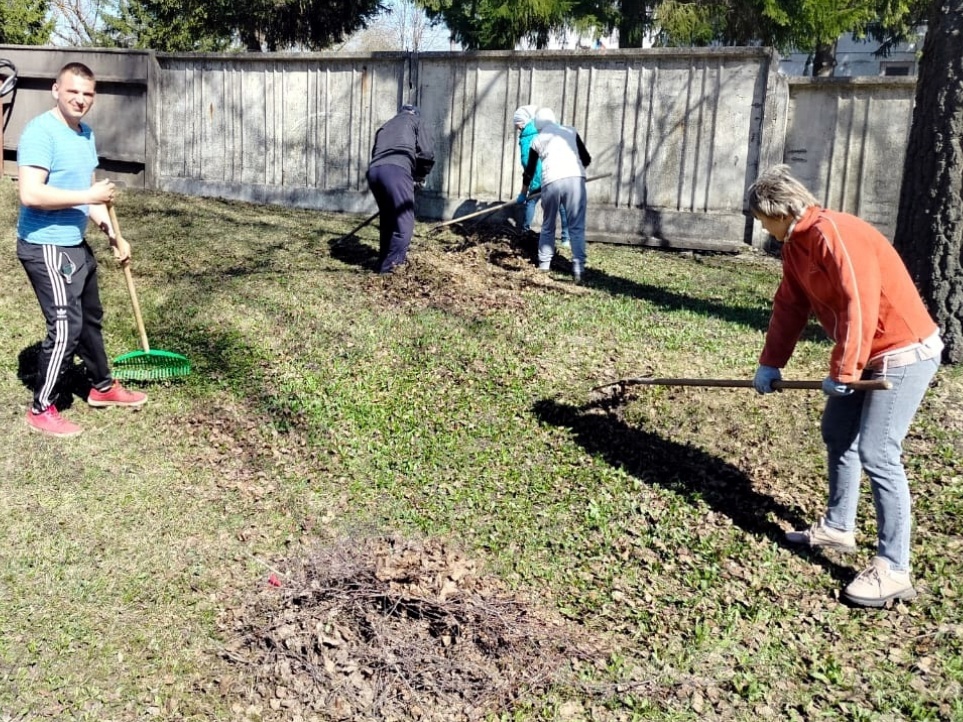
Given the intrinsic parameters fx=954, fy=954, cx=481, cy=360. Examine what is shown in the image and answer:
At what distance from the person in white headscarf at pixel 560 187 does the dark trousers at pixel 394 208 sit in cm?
128

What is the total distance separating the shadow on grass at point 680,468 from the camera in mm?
4922

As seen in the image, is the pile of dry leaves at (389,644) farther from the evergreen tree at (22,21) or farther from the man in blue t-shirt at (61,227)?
the evergreen tree at (22,21)

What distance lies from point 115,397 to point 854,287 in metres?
4.42

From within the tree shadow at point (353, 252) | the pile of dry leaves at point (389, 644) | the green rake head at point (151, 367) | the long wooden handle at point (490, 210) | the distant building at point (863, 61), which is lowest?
the pile of dry leaves at point (389, 644)

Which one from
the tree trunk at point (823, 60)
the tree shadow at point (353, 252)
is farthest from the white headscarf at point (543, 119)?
the tree trunk at point (823, 60)

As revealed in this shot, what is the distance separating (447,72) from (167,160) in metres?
4.25

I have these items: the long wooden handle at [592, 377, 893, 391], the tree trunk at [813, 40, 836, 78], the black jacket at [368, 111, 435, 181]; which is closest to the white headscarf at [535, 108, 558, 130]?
the black jacket at [368, 111, 435, 181]

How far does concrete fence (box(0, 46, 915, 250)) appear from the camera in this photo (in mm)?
10070

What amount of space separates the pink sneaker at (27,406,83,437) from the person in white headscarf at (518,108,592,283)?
467cm

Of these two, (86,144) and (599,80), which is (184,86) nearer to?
(599,80)

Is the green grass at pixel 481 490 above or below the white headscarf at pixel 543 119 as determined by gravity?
below

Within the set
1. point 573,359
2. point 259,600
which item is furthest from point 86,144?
point 573,359

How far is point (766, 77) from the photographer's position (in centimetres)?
978

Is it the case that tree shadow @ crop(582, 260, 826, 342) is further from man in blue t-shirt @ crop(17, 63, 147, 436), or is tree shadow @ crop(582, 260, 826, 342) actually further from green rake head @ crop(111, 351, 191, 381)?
man in blue t-shirt @ crop(17, 63, 147, 436)
